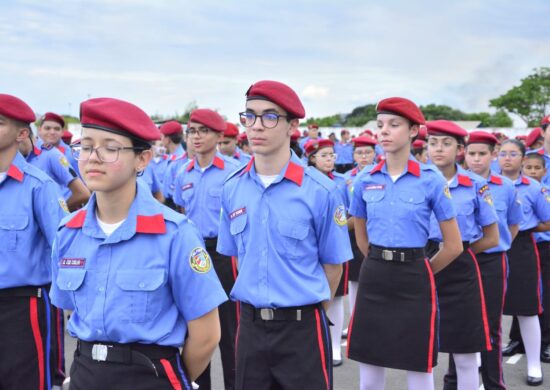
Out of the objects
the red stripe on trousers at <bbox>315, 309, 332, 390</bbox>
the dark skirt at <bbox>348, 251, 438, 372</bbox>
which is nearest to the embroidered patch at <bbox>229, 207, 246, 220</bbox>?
the red stripe on trousers at <bbox>315, 309, 332, 390</bbox>

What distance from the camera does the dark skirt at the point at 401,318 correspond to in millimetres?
4188

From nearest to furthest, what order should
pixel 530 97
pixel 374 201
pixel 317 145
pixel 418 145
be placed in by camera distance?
pixel 374 201
pixel 317 145
pixel 418 145
pixel 530 97

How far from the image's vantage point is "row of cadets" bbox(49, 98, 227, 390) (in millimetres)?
2396

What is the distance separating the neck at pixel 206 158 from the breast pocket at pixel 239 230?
203 centimetres

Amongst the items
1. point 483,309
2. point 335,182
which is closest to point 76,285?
point 483,309

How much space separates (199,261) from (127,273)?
29 centimetres

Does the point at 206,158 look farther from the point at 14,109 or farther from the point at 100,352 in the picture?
the point at 100,352

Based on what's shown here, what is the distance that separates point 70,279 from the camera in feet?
8.11

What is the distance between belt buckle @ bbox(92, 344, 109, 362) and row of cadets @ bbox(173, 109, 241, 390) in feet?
8.37

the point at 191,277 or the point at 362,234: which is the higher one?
A: the point at 191,277

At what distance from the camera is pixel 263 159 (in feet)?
11.3

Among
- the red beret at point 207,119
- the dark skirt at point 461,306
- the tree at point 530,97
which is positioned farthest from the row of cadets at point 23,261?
the tree at point 530,97

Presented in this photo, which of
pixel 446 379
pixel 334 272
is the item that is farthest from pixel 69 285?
pixel 446 379

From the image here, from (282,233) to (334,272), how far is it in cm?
39
